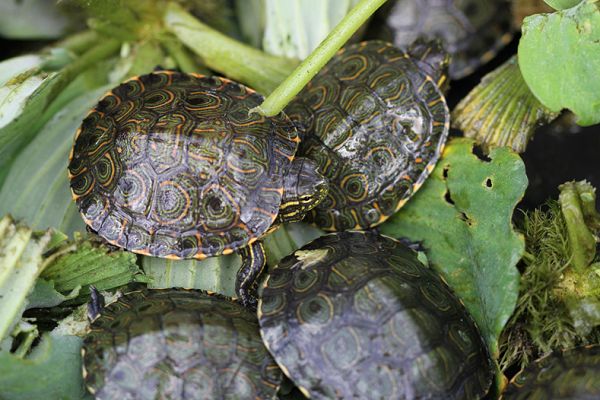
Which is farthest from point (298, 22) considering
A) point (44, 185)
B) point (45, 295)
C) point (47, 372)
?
point (47, 372)

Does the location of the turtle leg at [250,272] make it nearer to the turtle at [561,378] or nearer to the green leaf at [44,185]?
the green leaf at [44,185]

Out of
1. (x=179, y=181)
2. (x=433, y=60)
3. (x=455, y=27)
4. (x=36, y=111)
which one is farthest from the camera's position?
(x=455, y=27)

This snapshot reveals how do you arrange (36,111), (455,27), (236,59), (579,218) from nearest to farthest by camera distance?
1. (579,218)
2. (36,111)
3. (236,59)
4. (455,27)

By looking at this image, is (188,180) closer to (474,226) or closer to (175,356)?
(175,356)

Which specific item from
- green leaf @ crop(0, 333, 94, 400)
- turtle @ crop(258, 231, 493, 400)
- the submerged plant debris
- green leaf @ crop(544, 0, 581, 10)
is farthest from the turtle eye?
green leaf @ crop(544, 0, 581, 10)

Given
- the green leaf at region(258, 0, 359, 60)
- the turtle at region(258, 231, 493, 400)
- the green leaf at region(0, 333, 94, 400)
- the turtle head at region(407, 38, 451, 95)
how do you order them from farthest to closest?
1. the green leaf at region(258, 0, 359, 60)
2. the turtle head at region(407, 38, 451, 95)
3. the turtle at region(258, 231, 493, 400)
4. the green leaf at region(0, 333, 94, 400)

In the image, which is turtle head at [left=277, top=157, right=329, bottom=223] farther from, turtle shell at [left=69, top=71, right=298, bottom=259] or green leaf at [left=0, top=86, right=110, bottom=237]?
green leaf at [left=0, top=86, right=110, bottom=237]

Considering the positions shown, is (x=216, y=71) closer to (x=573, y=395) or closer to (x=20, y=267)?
(x=20, y=267)
